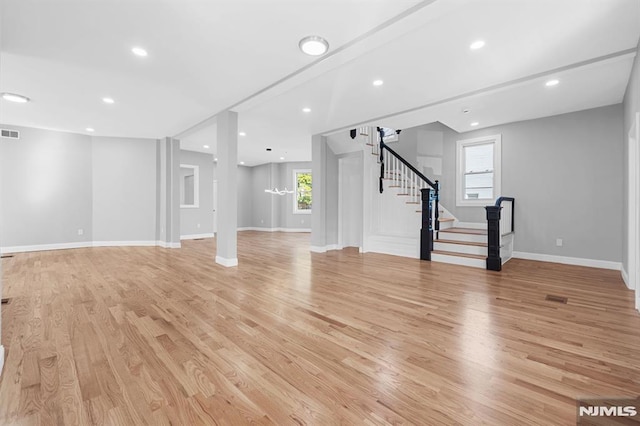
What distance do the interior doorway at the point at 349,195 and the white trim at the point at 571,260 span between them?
338cm

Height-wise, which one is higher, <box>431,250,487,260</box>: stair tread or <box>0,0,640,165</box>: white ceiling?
<box>0,0,640,165</box>: white ceiling

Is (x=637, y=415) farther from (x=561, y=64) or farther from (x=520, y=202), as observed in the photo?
(x=520, y=202)

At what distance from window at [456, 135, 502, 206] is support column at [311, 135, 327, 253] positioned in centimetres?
321

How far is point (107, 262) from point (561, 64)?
7.66 meters

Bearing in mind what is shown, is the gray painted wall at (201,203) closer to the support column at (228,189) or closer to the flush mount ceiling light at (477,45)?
the support column at (228,189)

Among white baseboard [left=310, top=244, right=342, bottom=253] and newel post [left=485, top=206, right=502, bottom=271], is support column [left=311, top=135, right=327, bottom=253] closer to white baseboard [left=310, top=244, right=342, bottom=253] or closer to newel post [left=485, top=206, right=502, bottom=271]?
white baseboard [left=310, top=244, right=342, bottom=253]

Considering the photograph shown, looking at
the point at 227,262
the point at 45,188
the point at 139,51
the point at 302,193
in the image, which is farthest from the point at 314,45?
the point at 302,193

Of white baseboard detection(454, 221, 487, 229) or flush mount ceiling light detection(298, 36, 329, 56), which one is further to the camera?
white baseboard detection(454, 221, 487, 229)

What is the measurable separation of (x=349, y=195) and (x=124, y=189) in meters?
5.89

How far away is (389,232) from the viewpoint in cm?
640

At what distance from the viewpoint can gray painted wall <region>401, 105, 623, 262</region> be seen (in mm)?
4707

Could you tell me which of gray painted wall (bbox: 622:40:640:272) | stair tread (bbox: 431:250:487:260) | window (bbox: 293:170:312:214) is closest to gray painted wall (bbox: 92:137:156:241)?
window (bbox: 293:170:312:214)

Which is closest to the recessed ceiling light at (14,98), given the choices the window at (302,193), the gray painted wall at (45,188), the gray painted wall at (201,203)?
the gray painted wall at (45,188)

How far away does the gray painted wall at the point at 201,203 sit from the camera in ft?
29.0
